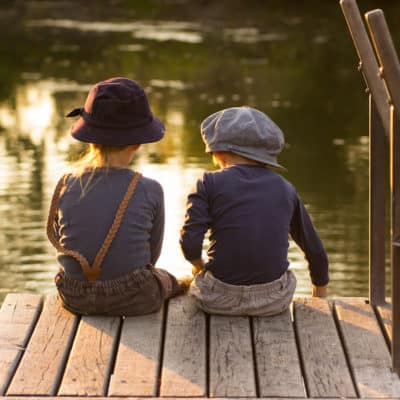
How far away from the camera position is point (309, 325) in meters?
3.82

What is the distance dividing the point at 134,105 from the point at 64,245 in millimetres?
531

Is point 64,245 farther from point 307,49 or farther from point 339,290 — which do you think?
point 307,49

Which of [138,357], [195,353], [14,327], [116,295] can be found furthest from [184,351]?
[14,327]

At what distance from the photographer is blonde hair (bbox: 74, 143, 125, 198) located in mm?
3875

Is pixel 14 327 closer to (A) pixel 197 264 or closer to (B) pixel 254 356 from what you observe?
(A) pixel 197 264

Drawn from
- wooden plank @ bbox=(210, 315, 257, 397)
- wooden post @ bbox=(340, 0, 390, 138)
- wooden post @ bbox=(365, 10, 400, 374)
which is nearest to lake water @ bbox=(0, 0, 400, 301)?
wooden plank @ bbox=(210, 315, 257, 397)

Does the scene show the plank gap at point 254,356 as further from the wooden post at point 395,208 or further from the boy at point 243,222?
the wooden post at point 395,208

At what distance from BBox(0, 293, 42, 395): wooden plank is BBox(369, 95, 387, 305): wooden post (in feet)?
3.98

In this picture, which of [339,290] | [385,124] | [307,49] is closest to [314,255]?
[385,124]

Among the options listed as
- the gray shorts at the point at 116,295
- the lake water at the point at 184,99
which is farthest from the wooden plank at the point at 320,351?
the lake water at the point at 184,99

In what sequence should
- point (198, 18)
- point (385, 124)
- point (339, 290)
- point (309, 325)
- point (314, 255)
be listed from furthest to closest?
point (198, 18), point (339, 290), point (314, 255), point (309, 325), point (385, 124)

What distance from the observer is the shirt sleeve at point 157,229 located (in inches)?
155

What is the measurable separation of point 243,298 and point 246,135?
547mm

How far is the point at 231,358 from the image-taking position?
348 cm
